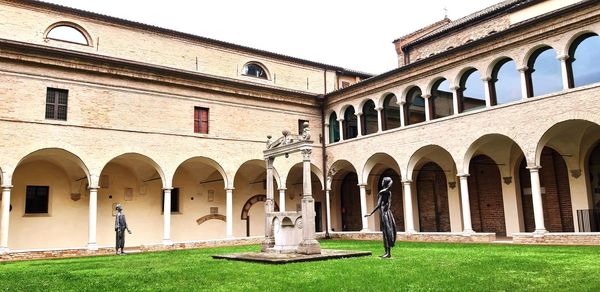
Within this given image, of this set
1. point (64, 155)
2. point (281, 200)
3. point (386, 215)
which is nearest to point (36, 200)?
point (64, 155)

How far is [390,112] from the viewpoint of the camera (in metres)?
24.5

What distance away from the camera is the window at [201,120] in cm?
2155

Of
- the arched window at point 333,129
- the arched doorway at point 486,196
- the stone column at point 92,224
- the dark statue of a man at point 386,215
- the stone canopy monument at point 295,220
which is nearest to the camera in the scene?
the dark statue of a man at point 386,215

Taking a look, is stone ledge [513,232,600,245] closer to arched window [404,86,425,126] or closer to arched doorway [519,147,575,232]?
arched doorway [519,147,575,232]

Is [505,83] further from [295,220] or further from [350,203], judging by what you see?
[350,203]

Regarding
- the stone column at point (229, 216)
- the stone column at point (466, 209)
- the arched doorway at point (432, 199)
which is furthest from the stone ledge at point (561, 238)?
the stone column at point (229, 216)

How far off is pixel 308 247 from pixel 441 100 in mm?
10932

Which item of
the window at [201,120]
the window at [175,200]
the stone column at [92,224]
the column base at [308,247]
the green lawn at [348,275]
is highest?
the window at [201,120]

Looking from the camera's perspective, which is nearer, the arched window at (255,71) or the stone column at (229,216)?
the stone column at (229,216)

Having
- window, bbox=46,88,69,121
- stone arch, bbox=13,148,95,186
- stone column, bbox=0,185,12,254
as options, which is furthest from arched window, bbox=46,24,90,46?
stone column, bbox=0,185,12,254

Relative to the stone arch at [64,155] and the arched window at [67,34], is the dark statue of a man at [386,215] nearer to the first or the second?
the stone arch at [64,155]

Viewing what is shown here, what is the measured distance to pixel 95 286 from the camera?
841 centimetres

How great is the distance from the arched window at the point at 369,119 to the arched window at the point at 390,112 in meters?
0.68

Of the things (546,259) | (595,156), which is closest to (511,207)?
(595,156)
